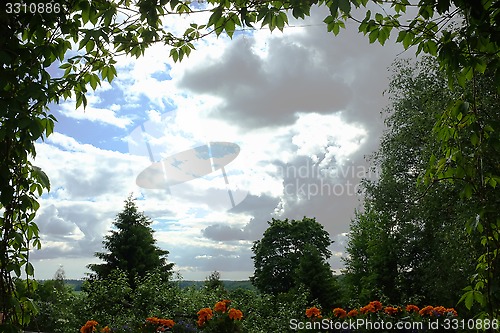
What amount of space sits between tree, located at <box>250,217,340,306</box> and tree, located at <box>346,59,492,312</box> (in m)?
2.13

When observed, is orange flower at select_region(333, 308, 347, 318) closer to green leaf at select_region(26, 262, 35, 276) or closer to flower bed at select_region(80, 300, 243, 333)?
flower bed at select_region(80, 300, 243, 333)

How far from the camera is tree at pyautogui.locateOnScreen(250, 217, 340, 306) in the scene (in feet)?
49.4

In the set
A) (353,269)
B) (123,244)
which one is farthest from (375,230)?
(123,244)

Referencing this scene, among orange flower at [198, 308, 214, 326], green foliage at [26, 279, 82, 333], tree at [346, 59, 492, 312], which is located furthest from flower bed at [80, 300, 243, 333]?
tree at [346, 59, 492, 312]

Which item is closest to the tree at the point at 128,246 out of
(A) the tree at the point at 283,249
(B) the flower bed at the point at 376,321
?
(A) the tree at the point at 283,249

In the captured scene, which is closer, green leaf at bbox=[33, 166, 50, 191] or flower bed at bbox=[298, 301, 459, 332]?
green leaf at bbox=[33, 166, 50, 191]

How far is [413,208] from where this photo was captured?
1180cm

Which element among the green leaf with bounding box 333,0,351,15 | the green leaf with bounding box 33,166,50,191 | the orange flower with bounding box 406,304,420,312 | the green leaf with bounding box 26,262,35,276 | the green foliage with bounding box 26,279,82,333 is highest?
the green leaf with bounding box 333,0,351,15

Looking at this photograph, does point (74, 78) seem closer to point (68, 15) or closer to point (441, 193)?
point (68, 15)

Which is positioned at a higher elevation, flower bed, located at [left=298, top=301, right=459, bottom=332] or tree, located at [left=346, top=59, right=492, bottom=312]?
tree, located at [left=346, top=59, right=492, bottom=312]

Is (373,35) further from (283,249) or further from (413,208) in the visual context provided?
(283,249)

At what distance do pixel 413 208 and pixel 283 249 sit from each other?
5.56 metres

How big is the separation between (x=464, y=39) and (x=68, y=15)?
1.99 m

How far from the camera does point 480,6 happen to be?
6.63 ft
